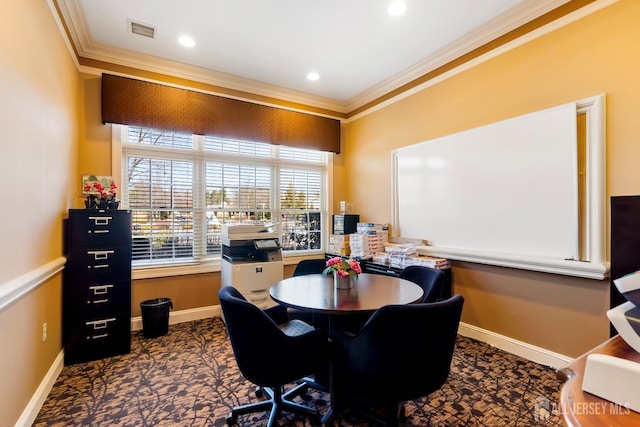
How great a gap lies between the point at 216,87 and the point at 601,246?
4307 millimetres

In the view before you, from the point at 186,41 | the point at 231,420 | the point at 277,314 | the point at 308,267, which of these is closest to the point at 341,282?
the point at 277,314

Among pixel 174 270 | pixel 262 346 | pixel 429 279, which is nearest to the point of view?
pixel 262 346

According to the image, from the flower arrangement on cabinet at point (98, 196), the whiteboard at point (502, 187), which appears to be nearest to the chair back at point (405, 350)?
the whiteboard at point (502, 187)

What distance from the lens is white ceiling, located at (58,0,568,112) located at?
105 inches

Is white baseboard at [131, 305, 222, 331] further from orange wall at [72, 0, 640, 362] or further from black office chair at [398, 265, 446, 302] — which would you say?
black office chair at [398, 265, 446, 302]

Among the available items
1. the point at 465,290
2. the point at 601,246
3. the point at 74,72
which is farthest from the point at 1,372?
the point at 601,246

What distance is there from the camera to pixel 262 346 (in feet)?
5.50

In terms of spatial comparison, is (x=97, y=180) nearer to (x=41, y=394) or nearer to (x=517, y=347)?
(x=41, y=394)

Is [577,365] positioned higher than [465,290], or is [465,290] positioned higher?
[577,365]

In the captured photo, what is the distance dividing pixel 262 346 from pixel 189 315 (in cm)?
258

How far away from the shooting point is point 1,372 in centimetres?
163

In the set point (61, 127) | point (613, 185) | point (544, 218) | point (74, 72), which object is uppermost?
point (74, 72)

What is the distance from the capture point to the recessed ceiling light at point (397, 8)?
2635 mm

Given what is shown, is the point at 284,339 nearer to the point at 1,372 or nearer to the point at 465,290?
the point at 1,372
